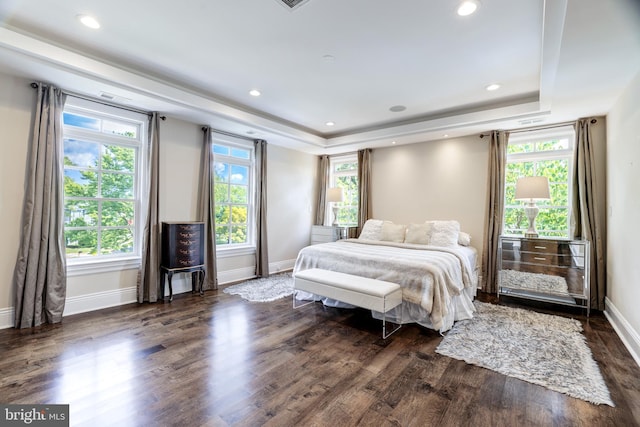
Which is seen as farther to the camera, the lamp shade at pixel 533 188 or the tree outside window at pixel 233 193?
the tree outside window at pixel 233 193

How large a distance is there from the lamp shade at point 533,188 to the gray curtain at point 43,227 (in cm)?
557

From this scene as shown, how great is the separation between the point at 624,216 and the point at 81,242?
606 cm

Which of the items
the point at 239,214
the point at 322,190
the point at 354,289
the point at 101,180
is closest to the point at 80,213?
the point at 101,180

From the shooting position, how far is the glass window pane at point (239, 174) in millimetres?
5180

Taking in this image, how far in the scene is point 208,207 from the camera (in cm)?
456

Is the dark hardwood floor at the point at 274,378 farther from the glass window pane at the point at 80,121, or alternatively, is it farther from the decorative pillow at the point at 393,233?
the glass window pane at the point at 80,121

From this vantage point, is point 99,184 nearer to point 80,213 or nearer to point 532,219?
point 80,213

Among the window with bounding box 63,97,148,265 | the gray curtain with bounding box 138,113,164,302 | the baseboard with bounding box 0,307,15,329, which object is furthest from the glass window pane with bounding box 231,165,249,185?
the baseboard with bounding box 0,307,15,329

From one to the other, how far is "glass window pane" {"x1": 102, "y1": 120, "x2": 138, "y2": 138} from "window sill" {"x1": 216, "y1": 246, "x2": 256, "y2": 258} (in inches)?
81.4

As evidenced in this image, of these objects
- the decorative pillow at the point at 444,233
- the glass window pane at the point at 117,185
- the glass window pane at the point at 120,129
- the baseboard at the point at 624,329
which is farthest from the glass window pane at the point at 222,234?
the baseboard at the point at 624,329

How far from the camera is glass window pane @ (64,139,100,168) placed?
3.46 metres

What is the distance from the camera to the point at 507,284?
4.05 meters

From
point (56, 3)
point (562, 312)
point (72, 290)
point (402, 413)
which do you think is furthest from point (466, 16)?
point (72, 290)

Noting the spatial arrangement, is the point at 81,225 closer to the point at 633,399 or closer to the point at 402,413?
the point at 402,413
